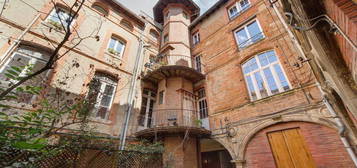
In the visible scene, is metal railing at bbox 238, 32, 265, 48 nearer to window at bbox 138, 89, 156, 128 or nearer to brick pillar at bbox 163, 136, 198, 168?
brick pillar at bbox 163, 136, 198, 168

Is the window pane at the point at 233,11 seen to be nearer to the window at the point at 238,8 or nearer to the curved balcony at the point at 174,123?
the window at the point at 238,8

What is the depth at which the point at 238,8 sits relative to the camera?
10.2 metres

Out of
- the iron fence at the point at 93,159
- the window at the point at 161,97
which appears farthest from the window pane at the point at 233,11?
the iron fence at the point at 93,159

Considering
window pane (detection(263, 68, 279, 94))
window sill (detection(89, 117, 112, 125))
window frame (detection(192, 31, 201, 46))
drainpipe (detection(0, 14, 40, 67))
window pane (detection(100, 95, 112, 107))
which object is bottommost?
window sill (detection(89, 117, 112, 125))

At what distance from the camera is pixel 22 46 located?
22.2ft

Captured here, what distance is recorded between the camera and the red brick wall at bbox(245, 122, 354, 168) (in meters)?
4.48

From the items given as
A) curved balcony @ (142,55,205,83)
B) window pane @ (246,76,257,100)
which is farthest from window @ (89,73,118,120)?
window pane @ (246,76,257,100)

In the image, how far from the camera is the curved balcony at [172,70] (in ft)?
28.8

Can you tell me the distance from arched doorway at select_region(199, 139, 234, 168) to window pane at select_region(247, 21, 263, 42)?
6.46m

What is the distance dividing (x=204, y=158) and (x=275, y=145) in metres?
5.68

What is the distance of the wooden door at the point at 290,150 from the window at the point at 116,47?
376 inches

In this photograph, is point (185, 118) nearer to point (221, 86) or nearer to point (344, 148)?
point (221, 86)

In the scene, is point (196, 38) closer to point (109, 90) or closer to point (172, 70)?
point (172, 70)

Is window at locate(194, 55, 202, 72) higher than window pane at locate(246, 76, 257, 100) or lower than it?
higher
